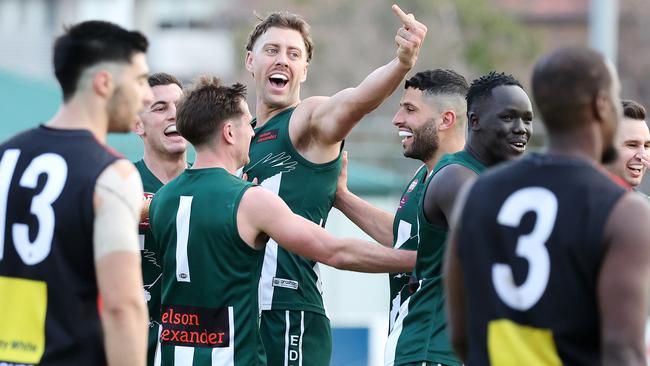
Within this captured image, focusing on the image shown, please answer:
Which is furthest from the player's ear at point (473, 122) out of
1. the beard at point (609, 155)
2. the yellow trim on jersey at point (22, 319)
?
the yellow trim on jersey at point (22, 319)

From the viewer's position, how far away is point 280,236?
22.7ft

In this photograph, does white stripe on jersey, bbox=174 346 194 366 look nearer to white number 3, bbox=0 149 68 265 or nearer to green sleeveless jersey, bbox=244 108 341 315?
green sleeveless jersey, bbox=244 108 341 315

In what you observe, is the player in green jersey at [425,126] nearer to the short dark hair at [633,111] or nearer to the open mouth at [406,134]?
the open mouth at [406,134]

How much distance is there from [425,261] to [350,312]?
14.0 meters

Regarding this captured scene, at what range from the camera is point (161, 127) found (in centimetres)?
909

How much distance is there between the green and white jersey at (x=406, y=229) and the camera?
7.90 m

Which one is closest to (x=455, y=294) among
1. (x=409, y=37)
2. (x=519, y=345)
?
(x=519, y=345)

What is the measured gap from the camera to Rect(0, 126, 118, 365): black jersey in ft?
18.1

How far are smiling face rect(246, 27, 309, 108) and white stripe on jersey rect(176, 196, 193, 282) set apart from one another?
177cm

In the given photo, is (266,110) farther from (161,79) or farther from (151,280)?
(151,280)

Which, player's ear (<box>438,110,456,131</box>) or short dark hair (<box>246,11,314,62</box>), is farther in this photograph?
short dark hair (<box>246,11,314,62</box>)

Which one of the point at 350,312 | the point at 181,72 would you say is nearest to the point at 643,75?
the point at 181,72

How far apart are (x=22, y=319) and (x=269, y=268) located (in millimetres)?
2901

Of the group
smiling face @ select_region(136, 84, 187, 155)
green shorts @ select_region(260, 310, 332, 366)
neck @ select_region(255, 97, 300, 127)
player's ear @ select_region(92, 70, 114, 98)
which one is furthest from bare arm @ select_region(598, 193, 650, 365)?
smiling face @ select_region(136, 84, 187, 155)
